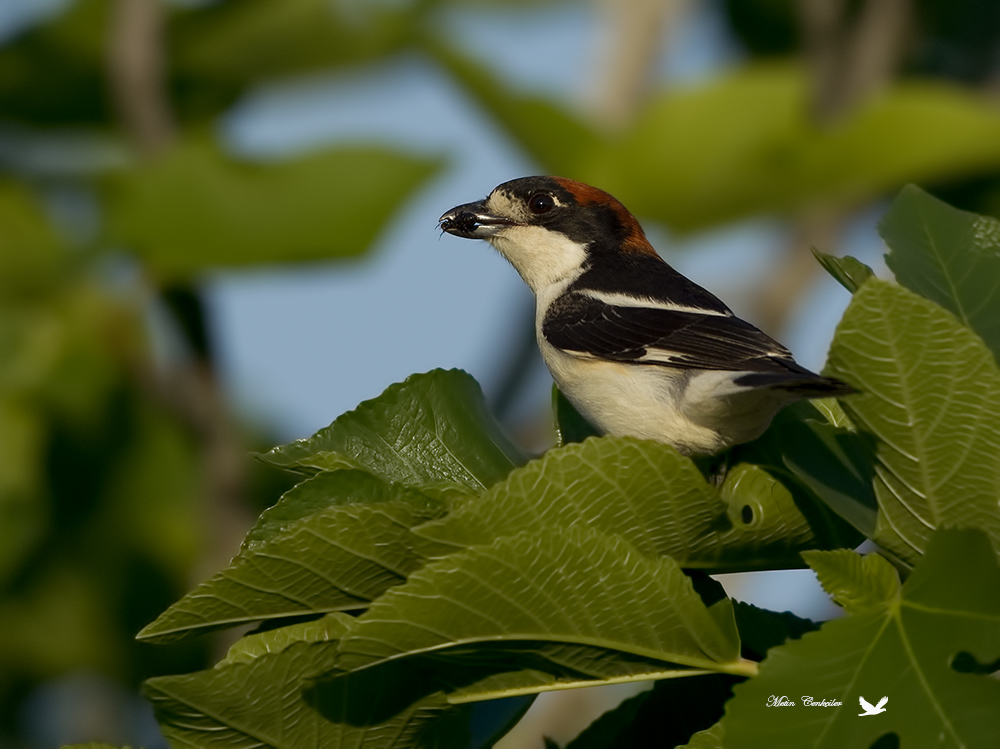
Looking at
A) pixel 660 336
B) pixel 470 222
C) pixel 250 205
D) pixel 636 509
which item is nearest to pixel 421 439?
pixel 636 509

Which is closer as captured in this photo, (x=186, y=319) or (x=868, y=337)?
(x=868, y=337)

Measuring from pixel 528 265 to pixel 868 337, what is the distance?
9.38 ft

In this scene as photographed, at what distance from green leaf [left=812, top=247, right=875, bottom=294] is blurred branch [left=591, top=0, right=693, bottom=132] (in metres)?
4.58

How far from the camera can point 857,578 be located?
2.19m

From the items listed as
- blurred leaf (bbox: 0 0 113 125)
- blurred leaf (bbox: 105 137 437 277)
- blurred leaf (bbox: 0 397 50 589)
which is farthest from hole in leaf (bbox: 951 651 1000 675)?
blurred leaf (bbox: 0 0 113 125)

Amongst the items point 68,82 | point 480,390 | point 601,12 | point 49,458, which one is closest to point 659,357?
point 480,390

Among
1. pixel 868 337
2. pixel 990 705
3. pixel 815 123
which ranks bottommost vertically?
pixel 990 705

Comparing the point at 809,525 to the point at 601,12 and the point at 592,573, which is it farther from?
the point at 601,12

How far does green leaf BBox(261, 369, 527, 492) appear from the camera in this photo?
2764mm

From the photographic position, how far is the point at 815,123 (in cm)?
622

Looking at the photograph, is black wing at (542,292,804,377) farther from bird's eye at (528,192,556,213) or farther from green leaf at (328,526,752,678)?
green leaf at (328,526,752,678)

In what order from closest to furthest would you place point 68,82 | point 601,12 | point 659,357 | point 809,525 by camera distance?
point 809,525, point 659,357, point 68,82, point 601,12

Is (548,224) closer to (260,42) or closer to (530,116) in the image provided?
(530,116)

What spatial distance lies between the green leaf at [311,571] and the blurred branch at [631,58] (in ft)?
16.7
